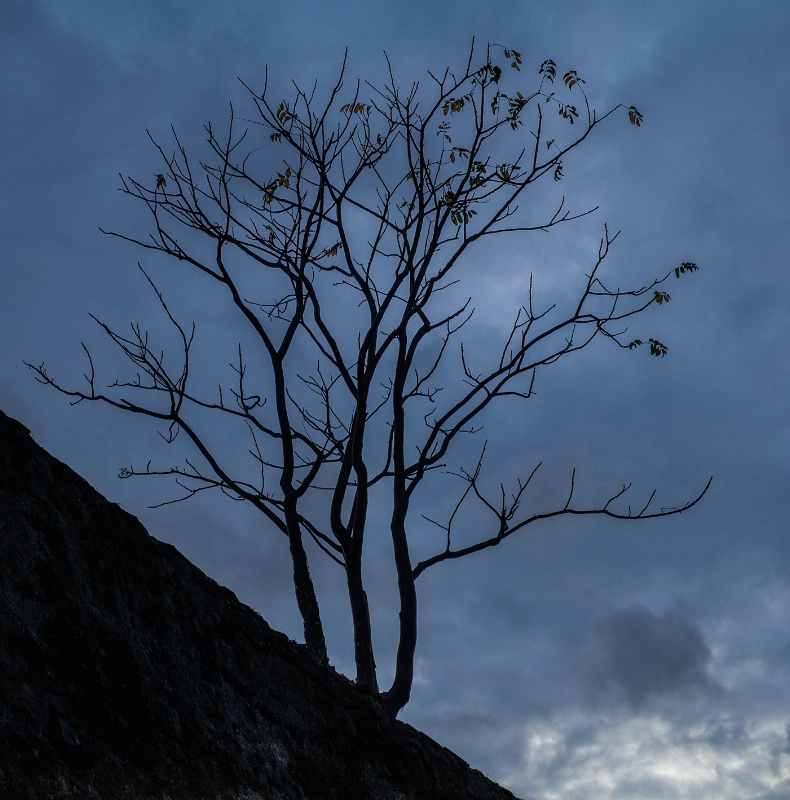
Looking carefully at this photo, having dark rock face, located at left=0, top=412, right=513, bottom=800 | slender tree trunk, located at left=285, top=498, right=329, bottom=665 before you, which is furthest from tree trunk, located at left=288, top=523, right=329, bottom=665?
dark rock face, located at left=0, top=412, right=513, bottom=800

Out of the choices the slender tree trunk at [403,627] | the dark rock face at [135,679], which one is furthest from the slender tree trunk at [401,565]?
the dark rock face at [135,679]

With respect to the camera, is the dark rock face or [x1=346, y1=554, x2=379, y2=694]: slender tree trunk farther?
[x1=346, y1=554, x2=379, y2=694]: slender tree trunk

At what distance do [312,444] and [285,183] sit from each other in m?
2.44

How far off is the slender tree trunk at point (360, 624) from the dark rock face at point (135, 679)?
5.48 ft

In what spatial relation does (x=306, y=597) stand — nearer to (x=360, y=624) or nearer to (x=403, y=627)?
(x=360, y=624)

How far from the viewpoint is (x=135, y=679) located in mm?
3434

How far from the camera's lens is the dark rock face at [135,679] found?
2963 millimetres

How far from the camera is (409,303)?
7723mm

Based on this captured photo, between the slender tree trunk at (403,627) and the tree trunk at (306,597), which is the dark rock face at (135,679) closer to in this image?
the slender tree trunk at (403,627)

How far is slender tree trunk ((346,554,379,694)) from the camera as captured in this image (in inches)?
257

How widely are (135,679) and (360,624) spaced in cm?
351

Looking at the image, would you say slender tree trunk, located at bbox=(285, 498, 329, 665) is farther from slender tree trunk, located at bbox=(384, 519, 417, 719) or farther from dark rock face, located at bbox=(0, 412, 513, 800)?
dark rock face, located at bbox=(0, 412, 513, 800)

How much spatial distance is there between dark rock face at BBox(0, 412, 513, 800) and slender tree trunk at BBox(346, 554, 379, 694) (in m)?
1.67

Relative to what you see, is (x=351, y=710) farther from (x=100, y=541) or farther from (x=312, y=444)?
(x=312, y=444)
